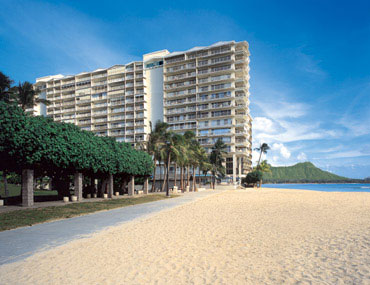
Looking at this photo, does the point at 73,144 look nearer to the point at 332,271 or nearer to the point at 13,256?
the point at 13,256

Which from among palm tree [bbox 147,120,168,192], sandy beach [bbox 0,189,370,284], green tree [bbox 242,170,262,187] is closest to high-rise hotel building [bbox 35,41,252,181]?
green tree [bbox 242,170,262,187]

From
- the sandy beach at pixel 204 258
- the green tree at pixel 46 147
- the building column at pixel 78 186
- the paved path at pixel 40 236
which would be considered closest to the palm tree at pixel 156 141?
the green tree at pixel 46 147

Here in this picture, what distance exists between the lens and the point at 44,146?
61.8 ft

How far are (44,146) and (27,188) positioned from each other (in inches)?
137

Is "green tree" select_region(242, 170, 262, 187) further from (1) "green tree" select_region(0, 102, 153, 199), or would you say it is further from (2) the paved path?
(2) the paved path

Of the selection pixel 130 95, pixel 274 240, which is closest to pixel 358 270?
pixel 274 240

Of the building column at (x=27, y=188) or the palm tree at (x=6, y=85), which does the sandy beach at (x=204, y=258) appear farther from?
the palm tree at (x=6, y=85)

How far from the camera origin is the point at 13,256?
6918 mm

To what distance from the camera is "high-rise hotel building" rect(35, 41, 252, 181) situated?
82750 millimetres

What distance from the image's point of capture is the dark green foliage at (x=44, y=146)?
1742cm

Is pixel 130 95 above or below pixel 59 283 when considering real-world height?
above

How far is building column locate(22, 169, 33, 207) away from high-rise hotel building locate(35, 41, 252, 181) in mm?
60035

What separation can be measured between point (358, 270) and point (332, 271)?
2.02 feet

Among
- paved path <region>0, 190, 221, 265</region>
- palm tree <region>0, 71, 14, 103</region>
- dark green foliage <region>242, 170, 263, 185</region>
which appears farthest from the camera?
dark green foliage <region>242, 170, 263, 185</region>
